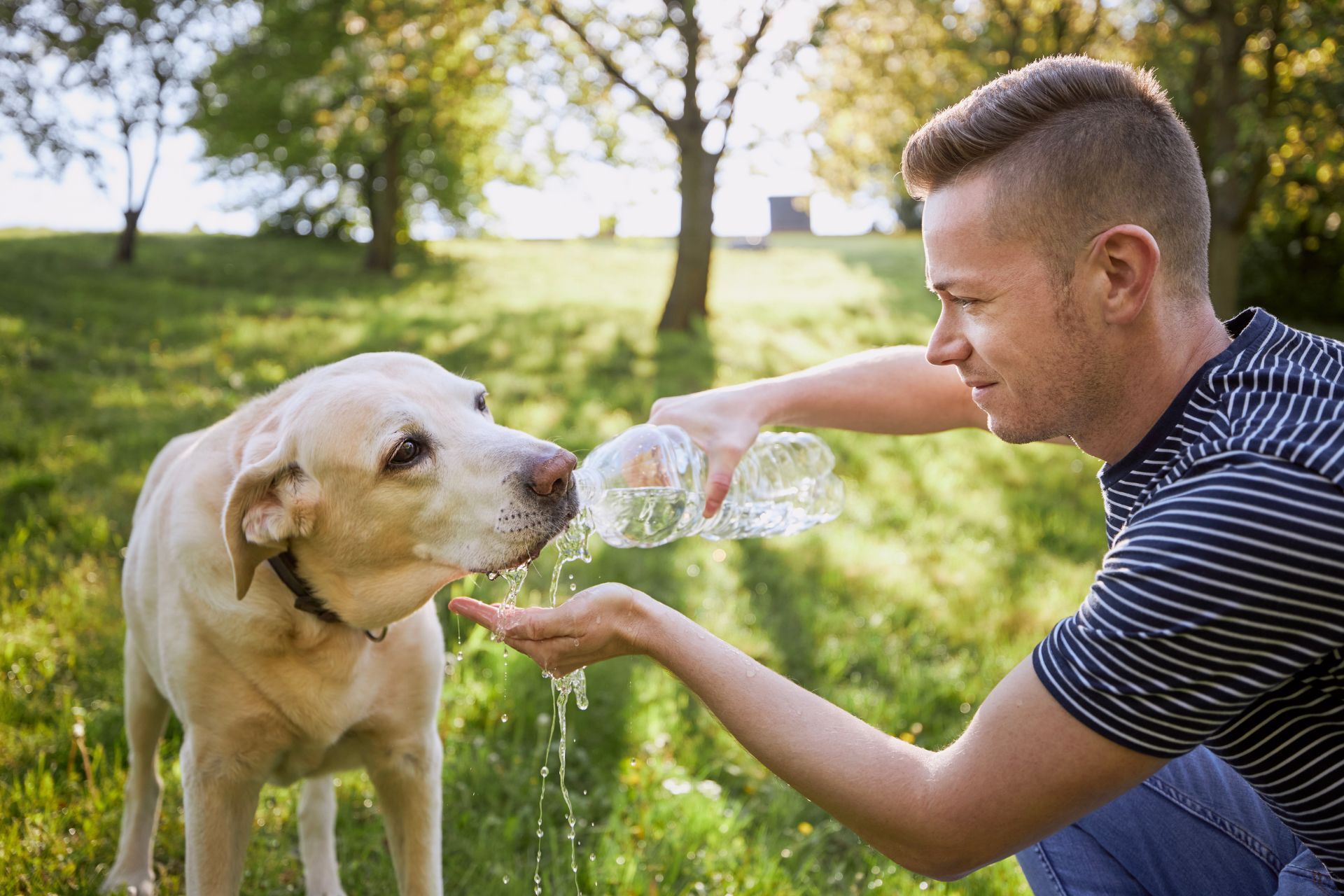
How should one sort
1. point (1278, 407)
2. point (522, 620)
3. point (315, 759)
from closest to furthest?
point (1278, 407) → point (522, 620) → point (315, 759)

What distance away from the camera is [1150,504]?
6.00 ft

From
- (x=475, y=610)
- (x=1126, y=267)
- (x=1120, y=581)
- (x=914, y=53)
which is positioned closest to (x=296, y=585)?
(x=475, y=610)

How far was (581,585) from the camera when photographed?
5.70 meters

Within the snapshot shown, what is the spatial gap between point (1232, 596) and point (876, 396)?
1640mm

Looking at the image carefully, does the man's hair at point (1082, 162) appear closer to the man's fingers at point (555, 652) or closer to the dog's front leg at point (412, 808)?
the man's fingers at point (555, 652)

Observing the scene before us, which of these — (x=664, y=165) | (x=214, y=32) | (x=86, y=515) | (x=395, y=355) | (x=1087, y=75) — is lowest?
(x=86, y=515)

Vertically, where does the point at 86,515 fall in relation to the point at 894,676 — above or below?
above

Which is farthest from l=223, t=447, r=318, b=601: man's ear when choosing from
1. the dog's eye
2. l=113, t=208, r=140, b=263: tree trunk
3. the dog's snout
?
l=113, t=208, r=140, b=263: tree trunk

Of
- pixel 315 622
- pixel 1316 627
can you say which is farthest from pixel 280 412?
pixel 1316 627

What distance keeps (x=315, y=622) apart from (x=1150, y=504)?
6.95 ft

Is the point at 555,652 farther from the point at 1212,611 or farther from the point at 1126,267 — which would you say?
the point at 1126,267

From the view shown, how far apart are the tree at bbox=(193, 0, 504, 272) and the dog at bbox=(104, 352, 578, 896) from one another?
524 inches

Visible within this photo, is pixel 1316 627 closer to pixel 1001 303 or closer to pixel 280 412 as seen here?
pixel 1001 303

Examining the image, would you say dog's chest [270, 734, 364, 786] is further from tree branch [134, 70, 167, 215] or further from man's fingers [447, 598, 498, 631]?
tree branch [134, 70, 167, 215]
